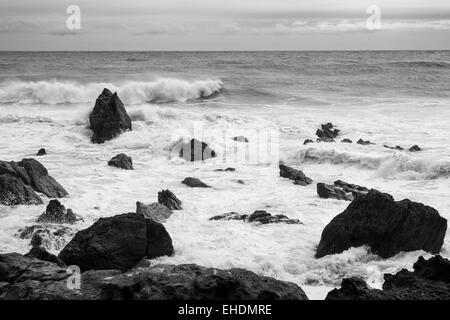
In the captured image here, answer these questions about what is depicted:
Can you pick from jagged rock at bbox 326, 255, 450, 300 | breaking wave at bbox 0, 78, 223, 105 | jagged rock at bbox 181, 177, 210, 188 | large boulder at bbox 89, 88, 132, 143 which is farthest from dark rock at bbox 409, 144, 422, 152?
breaking wave at bbox 0, 78, 223, 105

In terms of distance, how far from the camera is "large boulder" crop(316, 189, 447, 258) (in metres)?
8.32

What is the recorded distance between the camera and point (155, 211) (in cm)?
1033

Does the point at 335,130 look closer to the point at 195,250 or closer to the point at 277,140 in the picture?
the point at 277,140

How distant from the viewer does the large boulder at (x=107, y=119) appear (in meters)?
19.6

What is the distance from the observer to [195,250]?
8664 mm

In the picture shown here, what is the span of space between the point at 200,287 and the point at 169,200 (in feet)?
18.4

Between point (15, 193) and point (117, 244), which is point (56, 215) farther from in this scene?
point (117, 244)

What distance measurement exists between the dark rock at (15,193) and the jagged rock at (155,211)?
2183 mm

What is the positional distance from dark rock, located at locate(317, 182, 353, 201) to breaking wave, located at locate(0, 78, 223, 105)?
22487 millimetres

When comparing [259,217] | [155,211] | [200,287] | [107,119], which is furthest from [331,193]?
[107,119]

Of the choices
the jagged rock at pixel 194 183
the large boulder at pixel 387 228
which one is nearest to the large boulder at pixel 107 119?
the jagged rock at pixel 194 183

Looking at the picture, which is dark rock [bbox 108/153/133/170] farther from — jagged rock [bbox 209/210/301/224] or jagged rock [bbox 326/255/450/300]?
jagged rock [bbox 326/255/450/300]

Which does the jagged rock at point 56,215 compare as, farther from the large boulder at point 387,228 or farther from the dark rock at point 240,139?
the dark rock at point 240,139

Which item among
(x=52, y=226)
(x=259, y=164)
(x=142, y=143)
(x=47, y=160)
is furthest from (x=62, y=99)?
(x=52, y=226)
